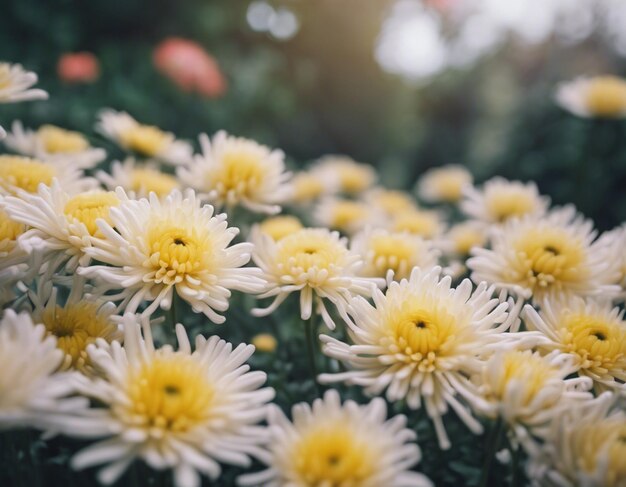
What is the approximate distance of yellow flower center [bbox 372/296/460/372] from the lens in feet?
2.84

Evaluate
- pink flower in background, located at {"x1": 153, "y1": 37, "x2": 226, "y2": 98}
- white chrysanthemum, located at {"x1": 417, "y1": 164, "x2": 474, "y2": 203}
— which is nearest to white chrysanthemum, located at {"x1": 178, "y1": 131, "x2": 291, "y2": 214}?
white chrysanthemum, located at {"x1": 417, "y1": 164, "x2": 474, "y2": 203}

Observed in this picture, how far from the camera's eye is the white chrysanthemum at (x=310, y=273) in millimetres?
1004

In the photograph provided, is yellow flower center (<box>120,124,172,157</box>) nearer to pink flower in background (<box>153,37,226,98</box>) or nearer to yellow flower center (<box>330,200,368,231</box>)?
yellow flower center (<box>330,200,368,231</box>)

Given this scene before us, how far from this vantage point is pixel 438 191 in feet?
8.13

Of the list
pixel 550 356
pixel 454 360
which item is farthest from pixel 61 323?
pixel 550 356

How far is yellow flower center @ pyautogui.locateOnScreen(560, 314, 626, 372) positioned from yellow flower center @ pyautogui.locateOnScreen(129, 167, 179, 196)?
3.02ft

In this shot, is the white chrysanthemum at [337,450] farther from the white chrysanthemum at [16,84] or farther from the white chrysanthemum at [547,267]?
the white chrysanthemum at [16,84]

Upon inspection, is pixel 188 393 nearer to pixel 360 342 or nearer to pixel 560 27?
pixel 360 342

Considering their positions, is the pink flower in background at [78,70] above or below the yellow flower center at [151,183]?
above

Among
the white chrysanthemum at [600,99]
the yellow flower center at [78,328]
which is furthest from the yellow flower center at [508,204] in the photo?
the yellow flower center at [78,328]

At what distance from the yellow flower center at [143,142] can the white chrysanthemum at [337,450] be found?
1135mm

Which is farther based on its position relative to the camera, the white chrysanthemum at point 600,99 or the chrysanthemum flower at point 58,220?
the white chrysanthemum at point 600,99

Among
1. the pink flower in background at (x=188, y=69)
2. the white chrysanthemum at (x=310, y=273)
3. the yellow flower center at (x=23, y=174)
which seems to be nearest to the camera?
the white chrysanthemum at (x=310, y=273)

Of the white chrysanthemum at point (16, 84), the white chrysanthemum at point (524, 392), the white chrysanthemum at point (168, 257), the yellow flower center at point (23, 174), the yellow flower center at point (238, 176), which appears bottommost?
the white chrysanthemum at point (524, 392)
